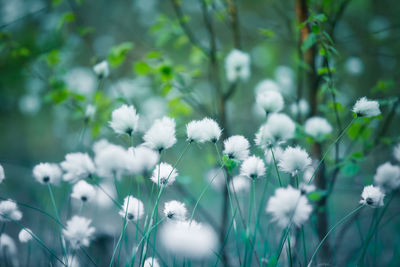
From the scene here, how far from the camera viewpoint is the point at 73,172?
2.76ft

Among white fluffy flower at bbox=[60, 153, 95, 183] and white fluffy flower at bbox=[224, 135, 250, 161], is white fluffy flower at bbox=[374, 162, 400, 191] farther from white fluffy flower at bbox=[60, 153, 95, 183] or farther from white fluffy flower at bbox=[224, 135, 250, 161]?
white fluffy flower at bbox=[60, 153, 95, 183]

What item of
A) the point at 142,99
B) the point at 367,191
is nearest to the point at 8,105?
the point at 142,99

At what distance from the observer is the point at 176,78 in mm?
1156

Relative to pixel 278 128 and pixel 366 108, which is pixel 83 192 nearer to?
pixel 278 128

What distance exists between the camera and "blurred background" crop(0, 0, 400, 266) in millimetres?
1254

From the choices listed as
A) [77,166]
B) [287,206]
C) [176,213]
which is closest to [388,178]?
[287,206]

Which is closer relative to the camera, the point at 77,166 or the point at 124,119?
the point at 124,119

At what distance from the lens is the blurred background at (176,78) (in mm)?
1254

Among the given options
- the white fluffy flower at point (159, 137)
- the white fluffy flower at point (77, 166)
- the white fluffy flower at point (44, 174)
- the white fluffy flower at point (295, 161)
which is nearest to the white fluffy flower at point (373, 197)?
the white fluffy flower at point (295, 161)

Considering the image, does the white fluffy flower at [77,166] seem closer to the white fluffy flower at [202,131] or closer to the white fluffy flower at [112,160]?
the white fluffy flower at [112,160]

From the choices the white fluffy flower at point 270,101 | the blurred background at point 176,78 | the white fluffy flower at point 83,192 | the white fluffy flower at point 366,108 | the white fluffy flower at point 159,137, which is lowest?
the white fluffy flower at point 83,192

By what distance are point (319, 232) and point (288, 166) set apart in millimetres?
793

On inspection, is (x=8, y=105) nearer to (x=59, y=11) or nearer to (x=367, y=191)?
(x=59, y=11)

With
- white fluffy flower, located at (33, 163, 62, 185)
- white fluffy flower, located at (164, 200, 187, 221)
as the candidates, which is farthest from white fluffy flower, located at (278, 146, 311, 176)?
white fluffy flower, located at (33, 163, 62, 185)
